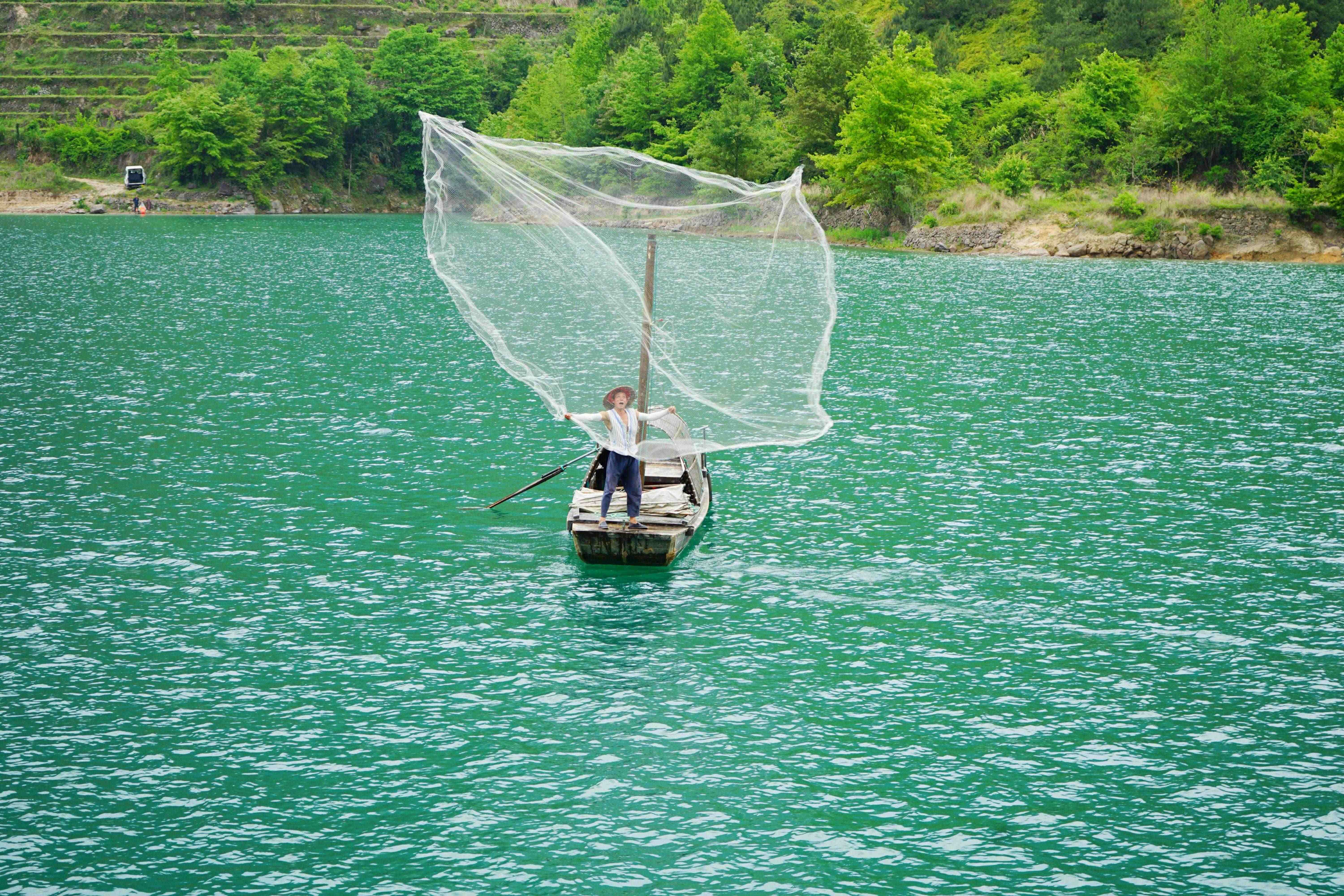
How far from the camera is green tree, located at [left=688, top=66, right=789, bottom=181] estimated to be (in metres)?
110

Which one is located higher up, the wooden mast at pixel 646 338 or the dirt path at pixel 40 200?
the dirt path at pixel 40 200

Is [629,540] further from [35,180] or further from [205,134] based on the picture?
[35,180]

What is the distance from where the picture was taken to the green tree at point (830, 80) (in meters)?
109

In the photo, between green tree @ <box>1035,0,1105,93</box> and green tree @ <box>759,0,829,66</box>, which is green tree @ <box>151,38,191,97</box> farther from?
green tree @ <box>1035,0,1105,93</box>

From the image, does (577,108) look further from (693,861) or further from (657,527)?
(693,861)

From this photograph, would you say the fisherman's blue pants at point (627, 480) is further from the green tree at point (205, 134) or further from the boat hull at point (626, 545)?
the green tree at point (205, 134)

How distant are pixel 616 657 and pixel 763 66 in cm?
11847

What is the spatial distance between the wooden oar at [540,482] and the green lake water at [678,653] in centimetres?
40

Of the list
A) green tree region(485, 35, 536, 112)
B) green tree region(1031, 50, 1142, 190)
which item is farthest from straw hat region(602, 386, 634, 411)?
green tree region(485, 35, 536, 112)

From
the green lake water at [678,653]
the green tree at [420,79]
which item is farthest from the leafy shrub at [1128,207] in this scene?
the green tree at [420,79]

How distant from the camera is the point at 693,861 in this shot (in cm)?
1308

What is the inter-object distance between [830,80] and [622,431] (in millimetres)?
95459

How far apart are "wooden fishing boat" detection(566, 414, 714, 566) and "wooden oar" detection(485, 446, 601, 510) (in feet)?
1.62

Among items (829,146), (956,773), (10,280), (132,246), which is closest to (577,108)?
(829,146)
